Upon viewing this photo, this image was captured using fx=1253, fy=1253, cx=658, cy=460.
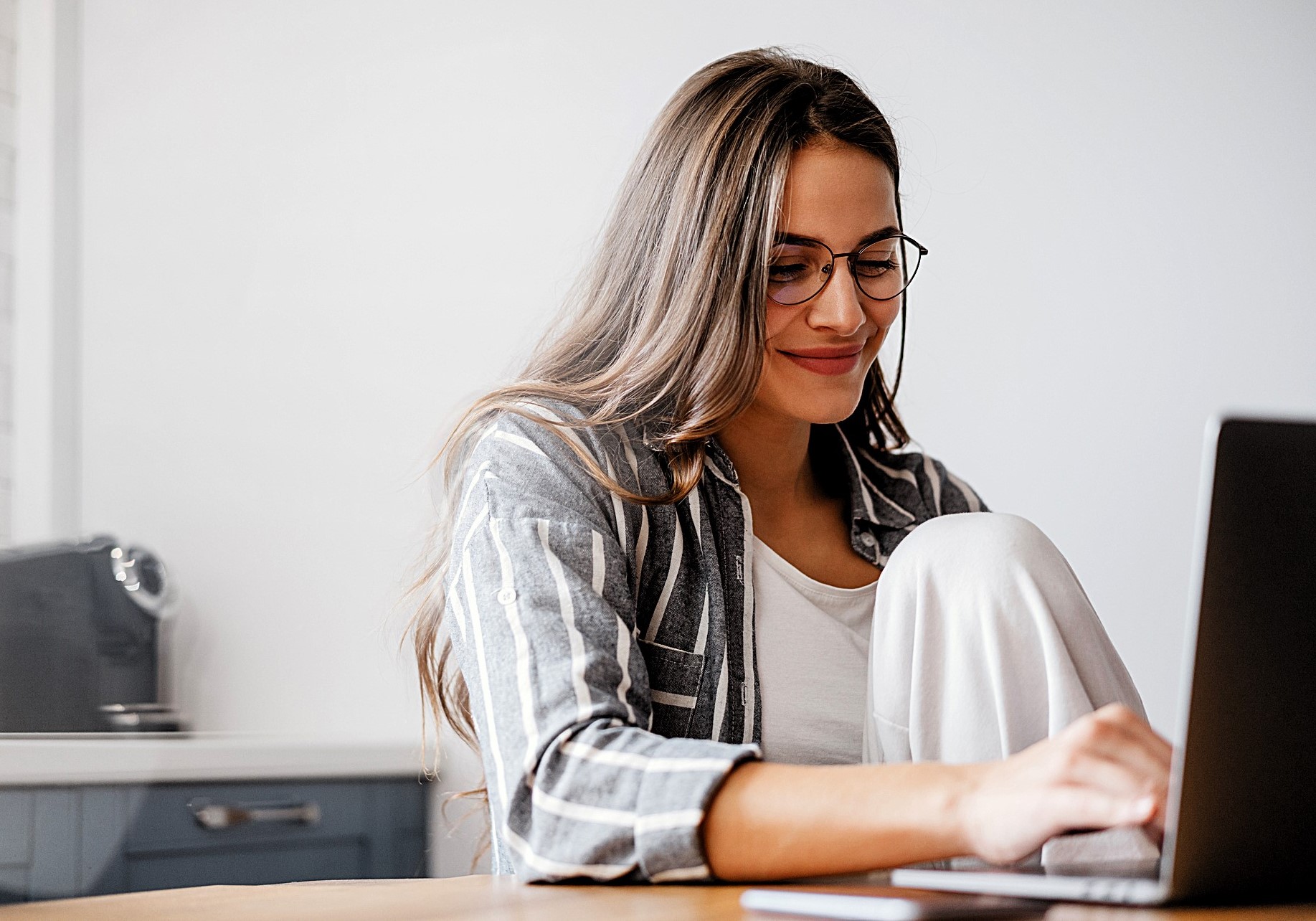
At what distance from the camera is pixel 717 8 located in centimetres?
212

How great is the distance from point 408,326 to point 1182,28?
56.1 inches

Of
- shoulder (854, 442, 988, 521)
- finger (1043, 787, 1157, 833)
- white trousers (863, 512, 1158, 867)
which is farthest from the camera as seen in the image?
shoulder (854, 442, 988, 521)

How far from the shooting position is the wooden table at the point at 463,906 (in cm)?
56

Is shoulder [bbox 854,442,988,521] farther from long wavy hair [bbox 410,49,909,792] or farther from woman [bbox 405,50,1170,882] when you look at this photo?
long wavy hair [bbox 410,49,909,792]

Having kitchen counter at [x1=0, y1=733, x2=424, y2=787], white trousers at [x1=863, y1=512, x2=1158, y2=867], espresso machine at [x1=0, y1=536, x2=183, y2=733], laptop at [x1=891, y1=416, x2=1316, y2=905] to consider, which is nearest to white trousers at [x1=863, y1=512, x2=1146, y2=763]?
white trousers at [x1=863, y1=512, x2=1158, y2=867]

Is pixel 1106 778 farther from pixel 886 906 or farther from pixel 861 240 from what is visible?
pixel 861 240

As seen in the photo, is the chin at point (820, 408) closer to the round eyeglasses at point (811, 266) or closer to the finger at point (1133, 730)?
the round eyeglasses at point (811, 266)

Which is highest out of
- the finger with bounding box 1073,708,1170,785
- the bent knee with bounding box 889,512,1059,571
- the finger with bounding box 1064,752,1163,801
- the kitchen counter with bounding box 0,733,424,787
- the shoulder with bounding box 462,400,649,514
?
the shoulder with bounding box 462,400,649,514

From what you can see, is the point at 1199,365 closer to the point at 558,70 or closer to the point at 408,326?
the point at 558,70

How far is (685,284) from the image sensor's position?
1.21 meters

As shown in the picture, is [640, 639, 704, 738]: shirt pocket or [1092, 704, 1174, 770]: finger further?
[640, 639, 704, 738]: shirt pocket

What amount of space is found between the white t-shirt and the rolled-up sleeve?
0.71ft

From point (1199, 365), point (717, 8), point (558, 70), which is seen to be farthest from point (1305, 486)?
point (558, 70)

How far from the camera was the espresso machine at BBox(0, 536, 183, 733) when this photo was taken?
209cm
